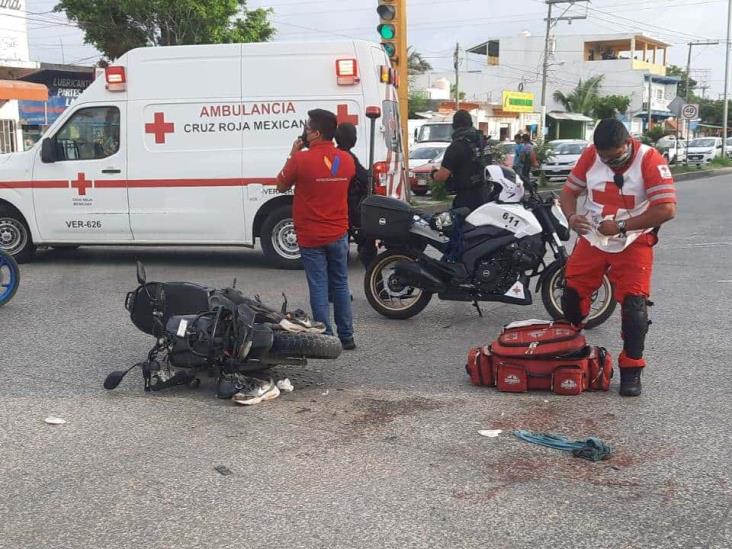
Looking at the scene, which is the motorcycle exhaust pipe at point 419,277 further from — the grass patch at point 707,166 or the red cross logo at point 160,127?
the grass patch at point 707,166

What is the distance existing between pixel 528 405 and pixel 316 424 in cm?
130

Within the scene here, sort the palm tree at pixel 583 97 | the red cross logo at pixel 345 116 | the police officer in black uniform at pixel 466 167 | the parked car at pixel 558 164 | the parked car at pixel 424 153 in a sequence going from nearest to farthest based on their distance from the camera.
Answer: the police officer in black uniform at pixel 466 167, the red cross logo at pixel 345 116, the parked car at pixel 424 153, the parked car at pixel 558 164, the palm tree at pixel 583 97

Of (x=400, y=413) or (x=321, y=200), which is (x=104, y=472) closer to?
(x=400, y=413)

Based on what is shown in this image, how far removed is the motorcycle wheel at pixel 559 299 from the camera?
7.23m

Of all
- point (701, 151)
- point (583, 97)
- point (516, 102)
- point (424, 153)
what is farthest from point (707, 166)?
point (424, 153)

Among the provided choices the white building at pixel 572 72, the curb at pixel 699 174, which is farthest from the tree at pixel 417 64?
the curb at pixel 699 174

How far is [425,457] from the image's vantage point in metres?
4.41

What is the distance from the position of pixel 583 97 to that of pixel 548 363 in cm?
5988

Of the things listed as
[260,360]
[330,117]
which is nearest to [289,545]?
[260,360]

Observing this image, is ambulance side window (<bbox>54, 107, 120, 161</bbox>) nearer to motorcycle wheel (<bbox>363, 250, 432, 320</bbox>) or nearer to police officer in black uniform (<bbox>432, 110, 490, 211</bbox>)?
police officer in black uniform (<bbox>432, 110, 490, 211</bbox>)

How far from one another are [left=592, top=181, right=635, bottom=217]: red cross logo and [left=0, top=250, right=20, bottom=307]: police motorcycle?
552 centimetres

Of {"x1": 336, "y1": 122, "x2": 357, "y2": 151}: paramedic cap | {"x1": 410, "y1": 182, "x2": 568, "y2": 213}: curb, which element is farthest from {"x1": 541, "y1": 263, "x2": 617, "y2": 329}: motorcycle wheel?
{"x1": 410, "y1": 182, "x2": 568, "y2": 213}: curb

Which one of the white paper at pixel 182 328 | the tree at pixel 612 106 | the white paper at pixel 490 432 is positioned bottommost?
the white paper at pixel 490 432

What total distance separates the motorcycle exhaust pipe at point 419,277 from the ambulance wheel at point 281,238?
2970 mm
